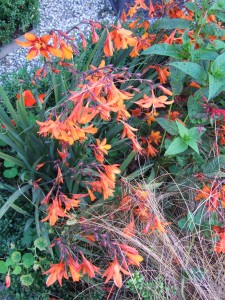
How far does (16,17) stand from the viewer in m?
3.18

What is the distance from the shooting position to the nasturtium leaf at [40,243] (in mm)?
1789

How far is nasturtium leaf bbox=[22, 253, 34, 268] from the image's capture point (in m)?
1.83

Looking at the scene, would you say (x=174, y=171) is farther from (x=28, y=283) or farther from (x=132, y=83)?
(x=28, y=283)

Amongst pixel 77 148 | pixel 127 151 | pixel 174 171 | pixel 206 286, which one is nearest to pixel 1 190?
pixel 77 148

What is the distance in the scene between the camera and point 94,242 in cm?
203

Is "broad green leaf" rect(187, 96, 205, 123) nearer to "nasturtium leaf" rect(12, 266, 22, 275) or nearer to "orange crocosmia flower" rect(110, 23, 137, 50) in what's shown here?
"orange crocosmia flower" rect(110, 23, 137, 50)

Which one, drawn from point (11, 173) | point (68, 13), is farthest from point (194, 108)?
point (68, 13)

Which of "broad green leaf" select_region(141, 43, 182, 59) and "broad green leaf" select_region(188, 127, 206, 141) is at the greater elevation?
"broad green leaf" select_region(141, 43, 182, 59)

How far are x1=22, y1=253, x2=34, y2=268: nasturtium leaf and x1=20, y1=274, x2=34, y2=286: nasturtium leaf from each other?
45mm

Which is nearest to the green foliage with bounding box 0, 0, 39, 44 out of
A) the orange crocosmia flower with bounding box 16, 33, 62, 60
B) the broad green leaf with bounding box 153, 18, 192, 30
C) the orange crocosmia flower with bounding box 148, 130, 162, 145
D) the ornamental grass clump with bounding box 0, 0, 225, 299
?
the ornamental grass clump with bounding box 0, 0, 225, 299

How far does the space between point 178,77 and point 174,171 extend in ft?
1.66

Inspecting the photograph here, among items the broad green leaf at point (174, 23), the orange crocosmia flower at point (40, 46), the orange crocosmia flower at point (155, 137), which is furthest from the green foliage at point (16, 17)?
the orange crocosmia flower at point (40, 46)

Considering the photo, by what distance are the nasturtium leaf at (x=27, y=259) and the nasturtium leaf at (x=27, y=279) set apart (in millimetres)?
45

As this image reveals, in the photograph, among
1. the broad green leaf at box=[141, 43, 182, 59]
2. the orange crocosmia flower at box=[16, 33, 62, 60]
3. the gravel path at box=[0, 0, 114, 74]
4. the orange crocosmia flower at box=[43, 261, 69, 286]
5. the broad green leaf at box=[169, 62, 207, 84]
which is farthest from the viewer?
the gravel path at box=[0, 0, 114, 74]
